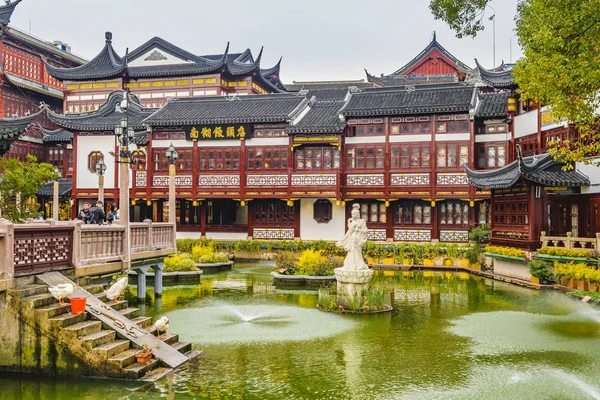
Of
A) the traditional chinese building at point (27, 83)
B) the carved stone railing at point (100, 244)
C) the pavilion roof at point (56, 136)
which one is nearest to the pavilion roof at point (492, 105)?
the carved stone railing at point (100, 244)

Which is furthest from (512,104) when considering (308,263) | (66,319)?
(66,319)

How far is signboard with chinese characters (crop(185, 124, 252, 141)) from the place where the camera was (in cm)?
3406

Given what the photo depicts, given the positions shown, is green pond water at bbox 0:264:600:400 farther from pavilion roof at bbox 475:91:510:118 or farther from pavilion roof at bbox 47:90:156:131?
pavilion roof at bbox 47:90:156:131

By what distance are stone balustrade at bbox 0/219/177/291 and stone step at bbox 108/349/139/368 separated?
7.20 feet

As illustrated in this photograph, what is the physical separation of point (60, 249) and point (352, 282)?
7.94 meters

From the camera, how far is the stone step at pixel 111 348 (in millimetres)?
10016

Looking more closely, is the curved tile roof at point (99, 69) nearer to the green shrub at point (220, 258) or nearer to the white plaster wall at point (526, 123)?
the green shrub at point (220, 258)

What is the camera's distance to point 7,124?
13094 millimetres

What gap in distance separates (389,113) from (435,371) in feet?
74.5

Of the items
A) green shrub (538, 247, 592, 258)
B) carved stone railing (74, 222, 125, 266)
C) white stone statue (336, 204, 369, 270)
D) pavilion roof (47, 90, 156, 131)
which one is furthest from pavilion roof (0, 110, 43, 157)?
pavilion roof (47, 90, 156, 131)

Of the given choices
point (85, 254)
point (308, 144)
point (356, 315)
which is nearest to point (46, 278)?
point (85, 254)

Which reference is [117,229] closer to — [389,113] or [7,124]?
[7,124]

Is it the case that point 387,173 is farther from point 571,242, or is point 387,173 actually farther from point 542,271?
point 571,242

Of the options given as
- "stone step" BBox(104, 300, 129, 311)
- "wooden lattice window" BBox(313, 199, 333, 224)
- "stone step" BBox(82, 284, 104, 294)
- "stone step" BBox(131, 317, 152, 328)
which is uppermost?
"wooden lattice window" BBox(313, 199, 333, 224)
